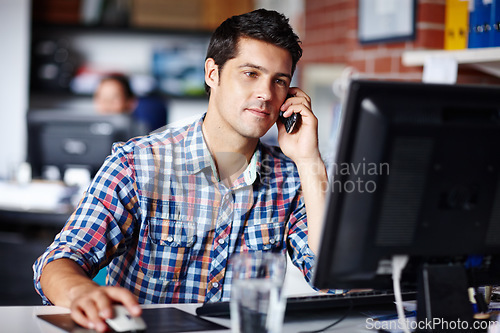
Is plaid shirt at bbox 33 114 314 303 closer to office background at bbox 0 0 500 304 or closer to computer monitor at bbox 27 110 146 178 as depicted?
computer monitor at bbox 27 110 146 178

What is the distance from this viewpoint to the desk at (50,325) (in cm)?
103

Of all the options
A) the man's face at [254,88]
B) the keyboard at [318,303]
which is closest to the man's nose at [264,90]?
the man's face at [254,88]

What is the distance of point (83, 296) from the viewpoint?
1.02m

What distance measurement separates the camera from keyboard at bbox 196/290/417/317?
1.14m

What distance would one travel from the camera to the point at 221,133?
5.39 feet

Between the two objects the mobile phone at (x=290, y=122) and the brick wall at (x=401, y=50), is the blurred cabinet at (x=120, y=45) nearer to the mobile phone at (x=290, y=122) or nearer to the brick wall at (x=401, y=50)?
the brick wall at (x=401, y=50)

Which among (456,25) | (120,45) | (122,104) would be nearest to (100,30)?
(120,45)

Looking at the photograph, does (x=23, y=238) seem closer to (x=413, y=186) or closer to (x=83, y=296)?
(x=83, y=296)

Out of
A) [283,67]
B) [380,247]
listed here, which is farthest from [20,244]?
[380,247]

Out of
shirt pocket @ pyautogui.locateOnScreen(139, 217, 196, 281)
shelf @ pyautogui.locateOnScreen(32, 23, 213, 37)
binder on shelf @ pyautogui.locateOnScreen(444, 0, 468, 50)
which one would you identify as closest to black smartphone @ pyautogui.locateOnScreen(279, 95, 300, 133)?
shirt pocket @ pyautogui.locateOnScreen(139, 217, 196, 281)

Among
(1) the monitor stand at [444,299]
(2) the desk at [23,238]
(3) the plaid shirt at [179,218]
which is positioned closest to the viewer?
(1) the monitor stand at [444,299]

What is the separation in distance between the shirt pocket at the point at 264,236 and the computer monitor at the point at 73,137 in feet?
4.73

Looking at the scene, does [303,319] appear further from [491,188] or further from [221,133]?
[221,133]

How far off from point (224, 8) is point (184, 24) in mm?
326
